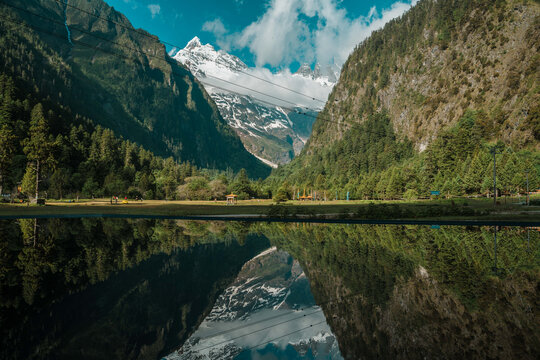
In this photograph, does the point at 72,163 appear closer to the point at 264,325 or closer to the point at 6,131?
the point at 6,131

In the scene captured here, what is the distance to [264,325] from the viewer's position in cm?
717

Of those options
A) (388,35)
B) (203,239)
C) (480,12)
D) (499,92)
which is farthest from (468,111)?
(388,35)

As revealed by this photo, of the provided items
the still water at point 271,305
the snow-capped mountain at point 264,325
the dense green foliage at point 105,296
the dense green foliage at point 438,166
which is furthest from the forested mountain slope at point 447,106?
the dense green foliage at point 105,296

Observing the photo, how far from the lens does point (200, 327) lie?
6.82m

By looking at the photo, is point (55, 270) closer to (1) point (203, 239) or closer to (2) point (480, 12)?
(1) point (203, 239)

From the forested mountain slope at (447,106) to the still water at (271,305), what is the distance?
211 feet

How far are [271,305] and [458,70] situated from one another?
12902 cm

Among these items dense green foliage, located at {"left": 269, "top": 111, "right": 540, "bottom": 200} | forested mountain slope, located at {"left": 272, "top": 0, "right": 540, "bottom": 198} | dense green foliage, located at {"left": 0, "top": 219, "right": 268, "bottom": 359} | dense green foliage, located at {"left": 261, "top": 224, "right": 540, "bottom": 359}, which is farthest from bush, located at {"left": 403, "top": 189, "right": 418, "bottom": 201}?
dense green foliage, located at {"left": 0, "top": 219, "right": 268, "bottom": 359}

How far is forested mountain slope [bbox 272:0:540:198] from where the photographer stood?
72875mm

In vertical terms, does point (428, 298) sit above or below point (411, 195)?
above

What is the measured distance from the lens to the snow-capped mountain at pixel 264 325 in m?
5.84

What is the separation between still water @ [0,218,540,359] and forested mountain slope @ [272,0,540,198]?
6422 cm

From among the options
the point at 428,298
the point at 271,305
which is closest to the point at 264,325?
the point at 271,305

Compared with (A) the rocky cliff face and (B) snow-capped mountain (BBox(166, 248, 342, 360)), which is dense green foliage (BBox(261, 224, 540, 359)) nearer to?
(B) snow-capped mountain (BBox(166, 248, 342, 360))
